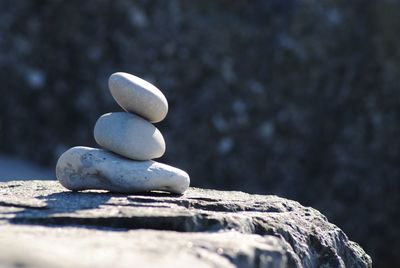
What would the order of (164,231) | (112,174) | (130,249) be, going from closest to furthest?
(130,249) < (164,231) < (112,174)

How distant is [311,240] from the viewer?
3.04 meters

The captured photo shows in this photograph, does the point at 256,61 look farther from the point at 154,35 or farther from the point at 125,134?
the point at 125,134

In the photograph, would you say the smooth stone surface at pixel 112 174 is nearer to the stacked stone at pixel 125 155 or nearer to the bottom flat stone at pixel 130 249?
the stacked stone at pixel 125 155

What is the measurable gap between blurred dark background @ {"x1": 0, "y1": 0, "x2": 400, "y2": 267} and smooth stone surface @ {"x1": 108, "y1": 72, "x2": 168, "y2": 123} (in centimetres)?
458

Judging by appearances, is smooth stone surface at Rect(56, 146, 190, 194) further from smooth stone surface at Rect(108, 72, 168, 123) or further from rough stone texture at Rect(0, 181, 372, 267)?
smooth stone surface at Rect(108, 72, 168, 123)

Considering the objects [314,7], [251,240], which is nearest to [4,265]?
[251,240]

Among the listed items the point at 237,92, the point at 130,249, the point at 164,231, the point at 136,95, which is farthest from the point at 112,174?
the point at 237,92

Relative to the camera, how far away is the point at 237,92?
26.7ft

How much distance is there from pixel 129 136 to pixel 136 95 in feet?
0.53

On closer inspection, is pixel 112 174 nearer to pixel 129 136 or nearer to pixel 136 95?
pixel 129 136

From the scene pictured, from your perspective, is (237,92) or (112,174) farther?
(237,92)

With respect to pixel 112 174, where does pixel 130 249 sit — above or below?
below

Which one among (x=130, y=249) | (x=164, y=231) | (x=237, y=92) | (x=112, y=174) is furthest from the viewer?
(x=237, y=92)

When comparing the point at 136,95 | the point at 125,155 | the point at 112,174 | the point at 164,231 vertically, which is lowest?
the point at 164,231
